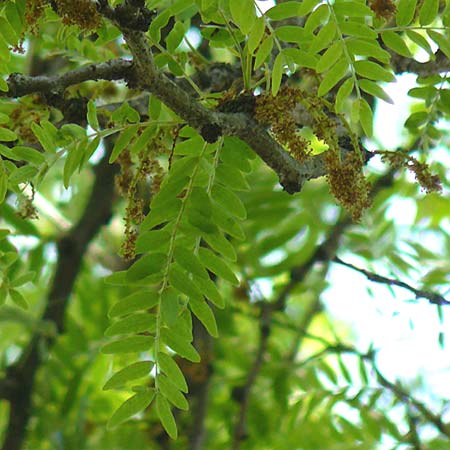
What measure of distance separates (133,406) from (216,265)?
0.71 feet

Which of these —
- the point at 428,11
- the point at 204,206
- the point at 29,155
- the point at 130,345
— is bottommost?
the point at 130,345

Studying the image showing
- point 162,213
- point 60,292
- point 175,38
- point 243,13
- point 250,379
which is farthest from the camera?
point 60,292

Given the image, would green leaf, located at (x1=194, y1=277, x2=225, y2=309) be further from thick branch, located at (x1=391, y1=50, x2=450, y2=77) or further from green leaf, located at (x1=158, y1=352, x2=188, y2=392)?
thick branch, located at (x1=391, y1=50, x2=450, y2=77)

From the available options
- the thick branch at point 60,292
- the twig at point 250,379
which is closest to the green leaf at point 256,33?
the twig at point 250,379

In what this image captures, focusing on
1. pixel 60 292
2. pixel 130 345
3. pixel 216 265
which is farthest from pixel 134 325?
pixel 60 292

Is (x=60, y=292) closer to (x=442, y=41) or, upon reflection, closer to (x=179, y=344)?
(x=179, y=344)

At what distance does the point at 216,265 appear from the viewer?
1168 mm

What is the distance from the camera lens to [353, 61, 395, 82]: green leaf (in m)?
1.10

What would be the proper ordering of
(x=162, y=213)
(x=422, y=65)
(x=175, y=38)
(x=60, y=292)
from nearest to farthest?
(x=162, y=213), (x=175, y=38), (x=422, y=65), (x=60, y=292)

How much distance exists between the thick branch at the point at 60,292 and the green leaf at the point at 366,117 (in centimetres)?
128

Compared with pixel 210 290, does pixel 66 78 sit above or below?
above

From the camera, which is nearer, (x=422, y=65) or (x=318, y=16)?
(x=318, y=16)

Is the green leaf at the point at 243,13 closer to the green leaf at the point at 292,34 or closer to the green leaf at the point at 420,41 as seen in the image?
the green leaf at the point at 292,34

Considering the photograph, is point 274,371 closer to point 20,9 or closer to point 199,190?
point 199,190
